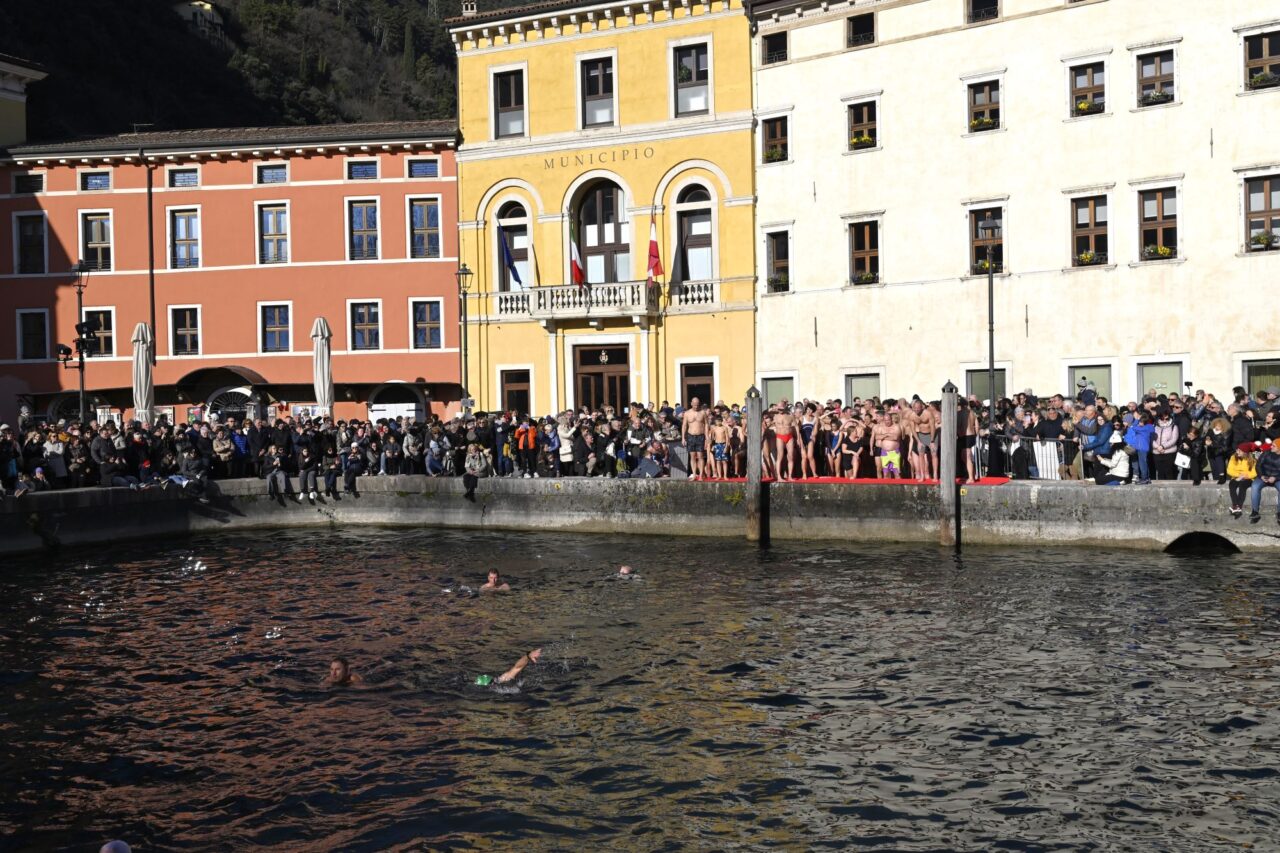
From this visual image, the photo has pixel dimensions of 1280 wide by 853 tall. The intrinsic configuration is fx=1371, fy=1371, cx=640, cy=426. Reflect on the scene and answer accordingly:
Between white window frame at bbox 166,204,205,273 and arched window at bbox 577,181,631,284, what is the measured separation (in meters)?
13.3

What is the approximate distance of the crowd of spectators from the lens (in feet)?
84.0

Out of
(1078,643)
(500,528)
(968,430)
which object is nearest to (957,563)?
(968,430)

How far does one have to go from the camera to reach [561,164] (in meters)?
43.5

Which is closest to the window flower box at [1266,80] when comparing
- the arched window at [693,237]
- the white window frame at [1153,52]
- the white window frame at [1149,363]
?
the white window frame at [1153,52]

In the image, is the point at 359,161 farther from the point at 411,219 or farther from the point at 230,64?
the point at 230,64

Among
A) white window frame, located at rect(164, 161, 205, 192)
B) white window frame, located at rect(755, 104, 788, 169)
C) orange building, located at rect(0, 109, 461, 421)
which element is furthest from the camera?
white window frame, located at rect(164, 161, 205, 192)

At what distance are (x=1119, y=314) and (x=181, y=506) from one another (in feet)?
78.3

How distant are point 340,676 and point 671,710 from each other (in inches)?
171

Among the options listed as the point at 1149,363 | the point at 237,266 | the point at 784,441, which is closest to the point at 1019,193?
the point at 1149,363

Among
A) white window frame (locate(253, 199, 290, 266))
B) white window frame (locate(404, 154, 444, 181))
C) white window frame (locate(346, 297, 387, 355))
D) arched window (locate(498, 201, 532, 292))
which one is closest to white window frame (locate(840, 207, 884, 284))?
arched window (locate(498, 201, 532, 292))

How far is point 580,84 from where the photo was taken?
4309cm

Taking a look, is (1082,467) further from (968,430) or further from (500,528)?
(500,528)

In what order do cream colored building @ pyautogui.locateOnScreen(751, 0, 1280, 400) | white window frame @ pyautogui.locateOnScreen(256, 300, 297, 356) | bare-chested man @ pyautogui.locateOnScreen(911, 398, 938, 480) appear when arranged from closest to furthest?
bare-chested man @ pyautogui.locateOnScreen(911, 398, 938, 480) → cream colored building @ pyautogui.locateOnScreen(751, 0, 1280, 400) → white window frame @ pyautogui.locateOnScreen(256, 300, 297, 356)

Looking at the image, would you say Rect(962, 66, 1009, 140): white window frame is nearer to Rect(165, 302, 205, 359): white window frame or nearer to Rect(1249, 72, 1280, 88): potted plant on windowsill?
Rect(1249, 72, 1280, 88): potted plant on windowsill
